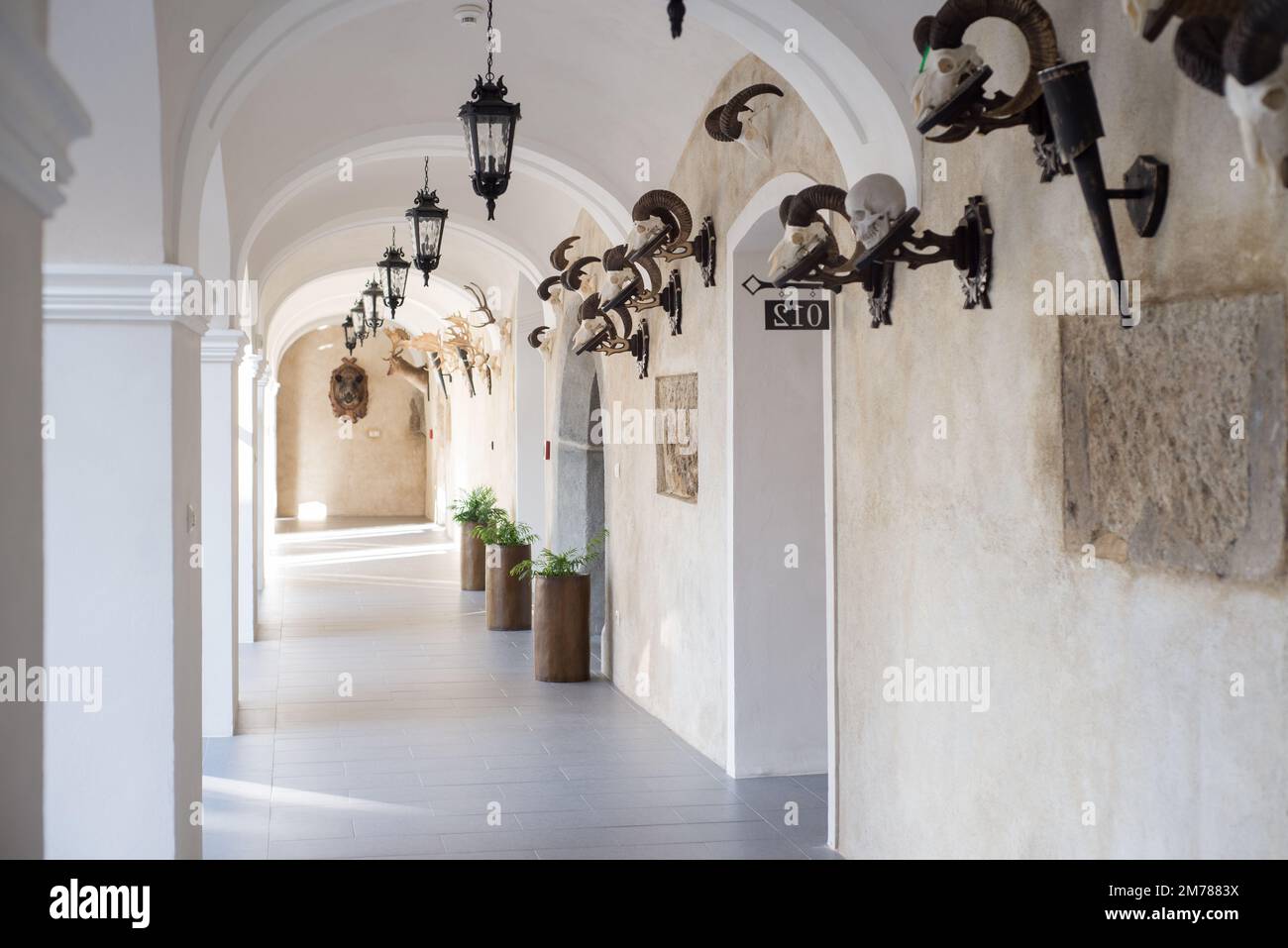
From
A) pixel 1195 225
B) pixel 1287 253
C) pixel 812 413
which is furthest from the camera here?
pixel 812 413

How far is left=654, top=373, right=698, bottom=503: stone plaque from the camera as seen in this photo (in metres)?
7.84

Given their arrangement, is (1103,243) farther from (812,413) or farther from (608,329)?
(608,329)

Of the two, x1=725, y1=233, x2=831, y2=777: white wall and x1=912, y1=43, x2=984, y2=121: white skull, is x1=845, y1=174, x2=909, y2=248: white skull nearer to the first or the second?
x1=912, y1=43, x2=984, y2=121: white skull

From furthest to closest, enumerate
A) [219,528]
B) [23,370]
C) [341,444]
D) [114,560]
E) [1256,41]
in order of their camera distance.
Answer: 1. [341,444]
2. [219,528]
3. [114,560]
4. [1256,41]
5. [23,370]

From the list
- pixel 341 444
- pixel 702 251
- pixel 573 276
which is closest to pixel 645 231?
pixel 702 251

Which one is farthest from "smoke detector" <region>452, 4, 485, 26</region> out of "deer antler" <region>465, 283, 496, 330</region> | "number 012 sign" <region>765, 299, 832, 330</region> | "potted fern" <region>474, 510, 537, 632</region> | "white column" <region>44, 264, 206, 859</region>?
"deer antler" <region>465, 283, 496, 330</region>

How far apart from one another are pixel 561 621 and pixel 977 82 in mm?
6930

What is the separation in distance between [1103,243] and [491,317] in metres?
12.8

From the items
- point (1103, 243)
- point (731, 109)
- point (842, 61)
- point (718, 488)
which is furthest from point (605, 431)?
point (1103, 243)

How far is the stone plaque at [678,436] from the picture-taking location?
7840 mm

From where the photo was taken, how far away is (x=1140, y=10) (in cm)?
276

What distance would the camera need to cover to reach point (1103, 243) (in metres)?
3.19

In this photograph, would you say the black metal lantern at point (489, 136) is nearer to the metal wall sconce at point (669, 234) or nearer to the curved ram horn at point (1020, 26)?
the metal wall sconce at point (669, 234)

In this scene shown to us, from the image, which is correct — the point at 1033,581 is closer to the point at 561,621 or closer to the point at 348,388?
the point at 561,621
